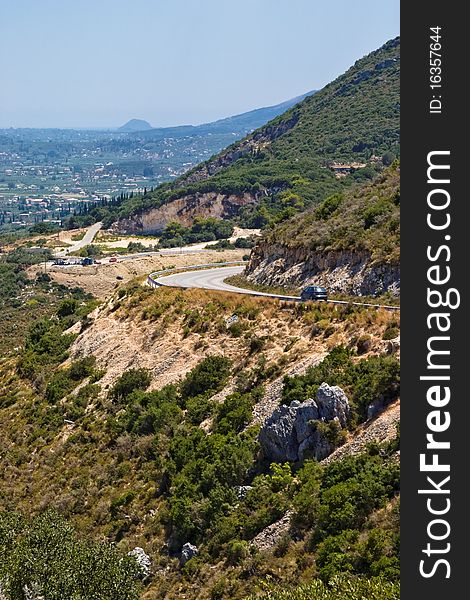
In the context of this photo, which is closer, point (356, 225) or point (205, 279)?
point (356, 225)

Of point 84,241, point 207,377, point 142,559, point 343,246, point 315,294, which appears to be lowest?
point 142,559

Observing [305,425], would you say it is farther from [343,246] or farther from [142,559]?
[343,246]

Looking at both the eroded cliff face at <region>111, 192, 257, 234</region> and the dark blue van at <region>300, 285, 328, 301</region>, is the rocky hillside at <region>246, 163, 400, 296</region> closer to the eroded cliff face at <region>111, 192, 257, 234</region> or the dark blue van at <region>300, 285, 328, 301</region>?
the dark blue van at <region>300, 285, 328, 301</region>

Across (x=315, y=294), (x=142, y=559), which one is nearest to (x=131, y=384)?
(x=315, y=294)

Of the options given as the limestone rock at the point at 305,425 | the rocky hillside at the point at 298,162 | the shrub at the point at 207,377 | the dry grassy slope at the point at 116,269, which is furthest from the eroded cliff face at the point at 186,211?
the limestone rock at the point at 305,425

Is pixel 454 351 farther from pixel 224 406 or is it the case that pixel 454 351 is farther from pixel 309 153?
pixel 309 153

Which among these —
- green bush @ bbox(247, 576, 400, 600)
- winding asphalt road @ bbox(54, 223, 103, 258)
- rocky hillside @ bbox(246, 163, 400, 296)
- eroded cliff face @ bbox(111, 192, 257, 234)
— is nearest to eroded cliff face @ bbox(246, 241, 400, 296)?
rocky hillside @ bbox(246, 163, 400, 296)

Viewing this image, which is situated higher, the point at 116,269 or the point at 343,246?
the point at 343,246
